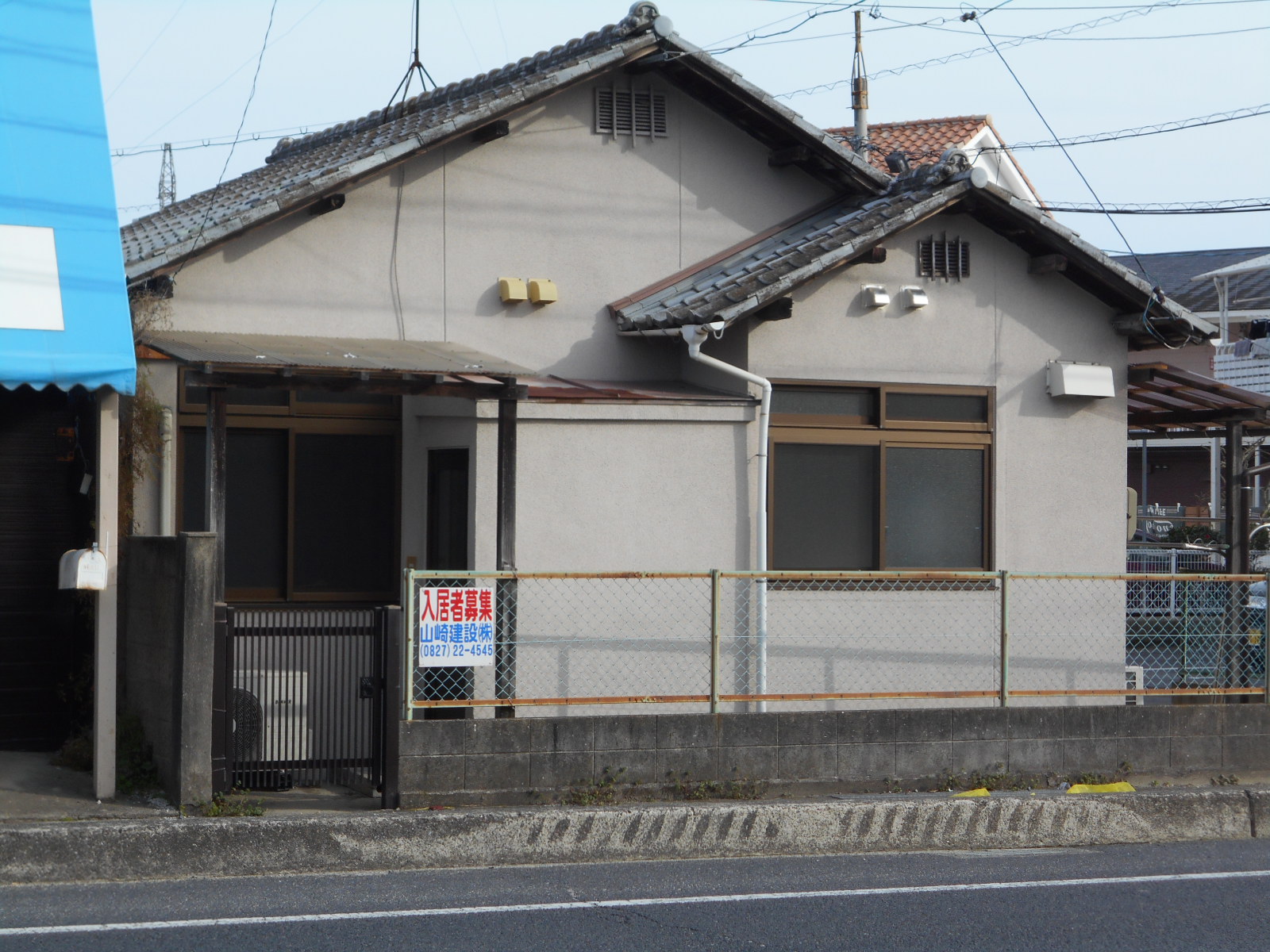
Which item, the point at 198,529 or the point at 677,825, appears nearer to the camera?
the point at 677,825

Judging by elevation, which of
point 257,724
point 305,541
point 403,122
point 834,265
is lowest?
point 257,724

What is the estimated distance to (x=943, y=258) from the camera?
11.4 meters

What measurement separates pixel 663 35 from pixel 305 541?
520 centimetres

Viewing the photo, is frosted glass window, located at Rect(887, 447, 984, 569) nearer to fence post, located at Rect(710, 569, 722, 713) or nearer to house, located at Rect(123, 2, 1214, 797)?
house, located at Rect(123, 2, 1214, 797)

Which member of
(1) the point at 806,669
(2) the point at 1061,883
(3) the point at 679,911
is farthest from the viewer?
(1) the point at 806,669

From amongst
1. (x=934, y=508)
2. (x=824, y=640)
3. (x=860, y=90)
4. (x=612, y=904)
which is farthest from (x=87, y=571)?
(x=860, y=90)

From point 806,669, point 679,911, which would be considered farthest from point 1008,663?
point 679,911

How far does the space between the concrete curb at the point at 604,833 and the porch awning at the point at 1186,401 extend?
4192 mm

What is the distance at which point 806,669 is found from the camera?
34.9ft

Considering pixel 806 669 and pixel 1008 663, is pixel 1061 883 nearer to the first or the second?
pixel 1008 663

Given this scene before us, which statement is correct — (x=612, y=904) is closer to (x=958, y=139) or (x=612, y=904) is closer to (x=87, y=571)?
(x=87, y=571)

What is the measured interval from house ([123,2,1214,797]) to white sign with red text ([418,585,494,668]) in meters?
0.80

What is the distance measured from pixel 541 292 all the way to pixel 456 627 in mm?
3449

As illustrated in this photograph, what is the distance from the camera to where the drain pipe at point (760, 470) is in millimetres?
10312
